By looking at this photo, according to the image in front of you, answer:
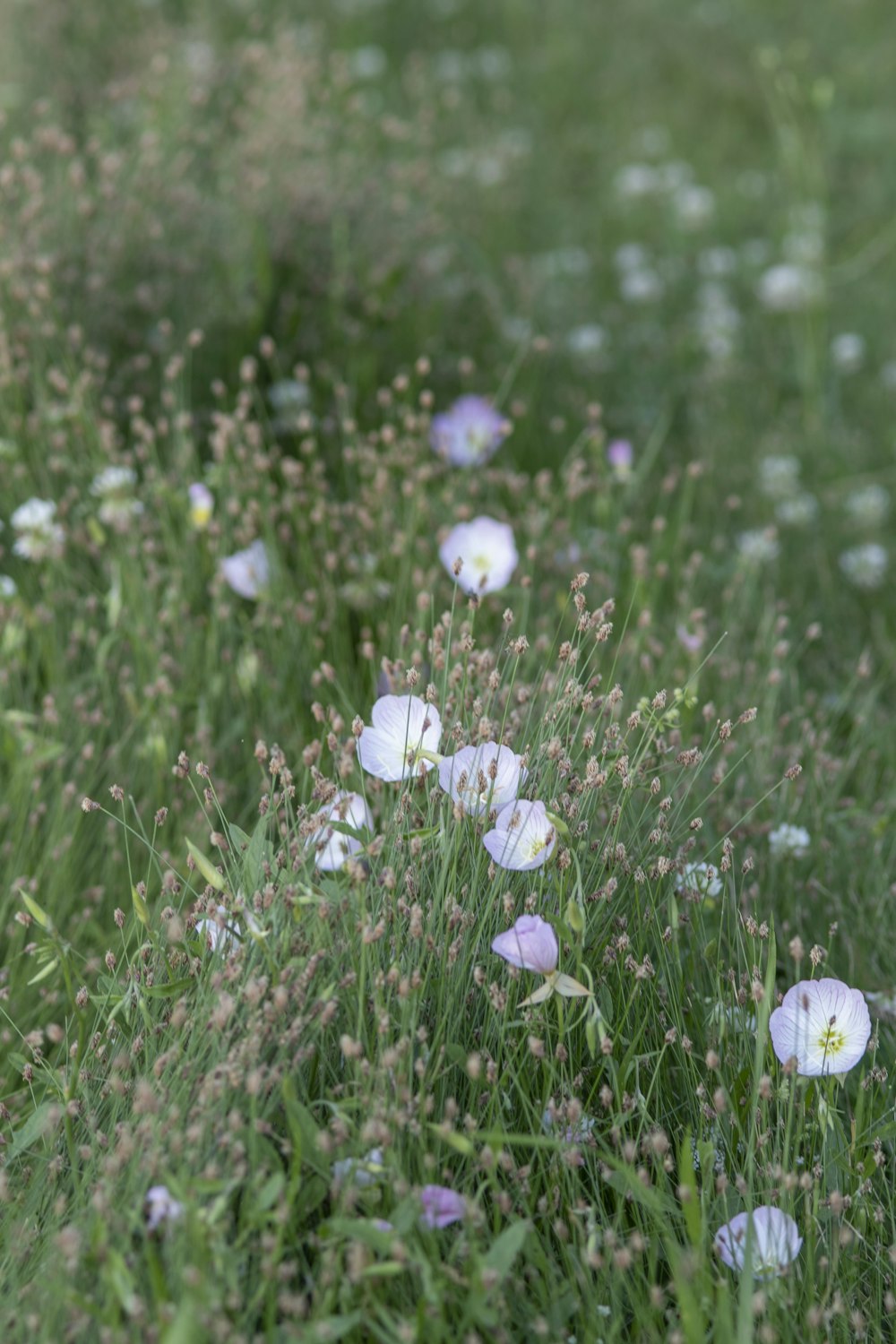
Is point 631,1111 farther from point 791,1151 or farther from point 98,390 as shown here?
point 98,390

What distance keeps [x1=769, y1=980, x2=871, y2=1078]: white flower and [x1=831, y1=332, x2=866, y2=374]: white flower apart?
9.92ft

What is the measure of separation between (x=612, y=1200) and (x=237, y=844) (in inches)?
24.7

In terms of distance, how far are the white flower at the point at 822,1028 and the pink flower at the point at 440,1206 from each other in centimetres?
45

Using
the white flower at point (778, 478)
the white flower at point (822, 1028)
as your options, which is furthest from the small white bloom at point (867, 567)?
the white flower at point (822, 1028)

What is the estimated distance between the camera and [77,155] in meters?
3.76

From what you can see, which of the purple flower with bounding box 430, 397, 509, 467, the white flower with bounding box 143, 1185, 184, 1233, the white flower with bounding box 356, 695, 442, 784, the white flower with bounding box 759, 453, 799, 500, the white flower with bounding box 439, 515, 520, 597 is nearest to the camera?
the white flower with bounding box 143, 1185, 184, 1233

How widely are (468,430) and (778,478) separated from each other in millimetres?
1080

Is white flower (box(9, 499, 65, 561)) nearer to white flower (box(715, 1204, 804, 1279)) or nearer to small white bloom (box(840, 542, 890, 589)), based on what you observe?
white flower (box(715, 1204, 804, 1279))

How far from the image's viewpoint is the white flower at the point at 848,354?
4.14 m

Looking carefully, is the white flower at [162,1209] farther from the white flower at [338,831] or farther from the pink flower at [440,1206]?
the white flower at [338,831]

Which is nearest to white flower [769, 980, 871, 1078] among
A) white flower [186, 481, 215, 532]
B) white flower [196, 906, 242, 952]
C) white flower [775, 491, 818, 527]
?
white flower [196, 906, 242, 952]

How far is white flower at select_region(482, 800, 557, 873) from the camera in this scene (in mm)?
1519

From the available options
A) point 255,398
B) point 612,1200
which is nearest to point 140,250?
point 255,398

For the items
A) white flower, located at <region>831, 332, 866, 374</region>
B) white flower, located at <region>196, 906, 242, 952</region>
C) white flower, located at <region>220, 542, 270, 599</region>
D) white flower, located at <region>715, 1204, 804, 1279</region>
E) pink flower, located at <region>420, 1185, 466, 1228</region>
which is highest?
white flower, located at <region>831, 332, 866, 374</region>
